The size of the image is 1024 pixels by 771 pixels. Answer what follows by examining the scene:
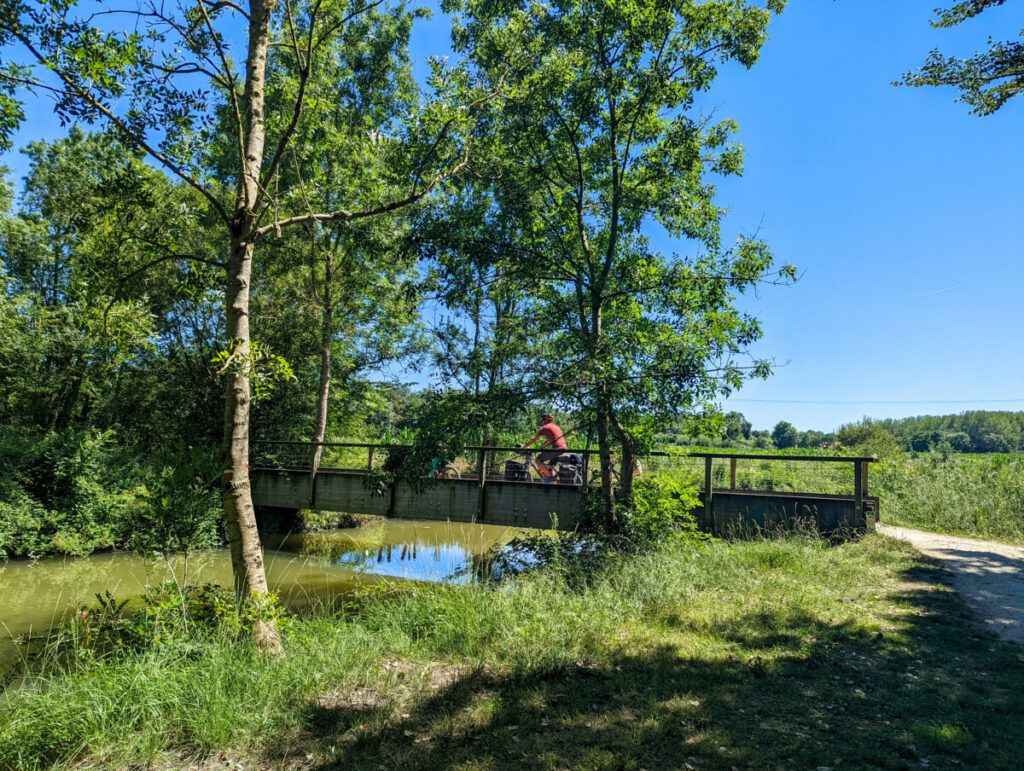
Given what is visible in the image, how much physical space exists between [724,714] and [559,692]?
3.73 feet

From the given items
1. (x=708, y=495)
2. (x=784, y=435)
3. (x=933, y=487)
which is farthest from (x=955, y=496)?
(x=784, y=435)

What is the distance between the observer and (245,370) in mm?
4750

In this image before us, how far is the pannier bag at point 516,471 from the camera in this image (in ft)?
39.6

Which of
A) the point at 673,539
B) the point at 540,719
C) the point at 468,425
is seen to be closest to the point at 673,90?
the point at 468,425

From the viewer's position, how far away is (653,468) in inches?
432

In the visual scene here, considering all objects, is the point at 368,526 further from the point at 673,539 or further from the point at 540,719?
the point at 540,719

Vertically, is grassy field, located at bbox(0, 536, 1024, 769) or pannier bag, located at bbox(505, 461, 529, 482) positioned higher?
pannier bag, located at bbox(505, 461, 529, 482)

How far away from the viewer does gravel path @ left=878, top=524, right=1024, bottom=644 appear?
5.61 metres

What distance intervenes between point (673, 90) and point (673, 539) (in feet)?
23.4

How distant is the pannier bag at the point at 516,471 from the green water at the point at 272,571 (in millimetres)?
1377

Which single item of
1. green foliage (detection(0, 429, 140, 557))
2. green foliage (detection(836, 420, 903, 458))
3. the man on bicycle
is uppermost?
green foliage (detection(836, 420, 903, 458))

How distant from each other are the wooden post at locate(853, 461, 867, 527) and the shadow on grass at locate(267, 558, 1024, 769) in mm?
4756

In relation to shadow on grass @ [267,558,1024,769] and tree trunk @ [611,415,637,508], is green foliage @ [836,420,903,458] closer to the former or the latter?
tree trunk @ [611,415,637,508]

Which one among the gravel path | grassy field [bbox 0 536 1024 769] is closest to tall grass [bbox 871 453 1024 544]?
the gravel path
